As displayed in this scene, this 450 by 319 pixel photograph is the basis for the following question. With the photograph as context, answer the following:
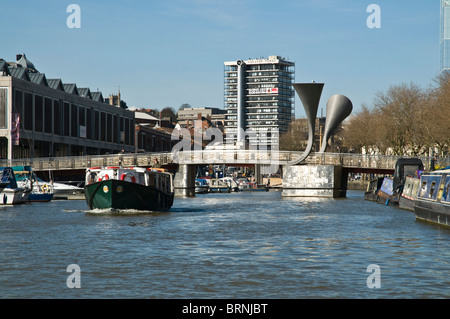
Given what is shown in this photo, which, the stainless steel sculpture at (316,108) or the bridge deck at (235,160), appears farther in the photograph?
the bridge deck at (235,160)

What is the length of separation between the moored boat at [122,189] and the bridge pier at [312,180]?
31081mm

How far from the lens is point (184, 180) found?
83125 millimetres

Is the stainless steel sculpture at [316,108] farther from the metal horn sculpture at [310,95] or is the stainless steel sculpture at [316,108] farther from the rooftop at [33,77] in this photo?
the rooftop at [33,77]

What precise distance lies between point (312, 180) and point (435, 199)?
125 feet

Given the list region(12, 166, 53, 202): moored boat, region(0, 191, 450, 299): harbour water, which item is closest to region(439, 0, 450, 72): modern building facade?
region(12, 166, 53, 202): moored boat

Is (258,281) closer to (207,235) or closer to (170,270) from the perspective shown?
(170,270)

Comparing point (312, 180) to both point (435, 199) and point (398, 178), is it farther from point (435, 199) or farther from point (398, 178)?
point (435, 199)

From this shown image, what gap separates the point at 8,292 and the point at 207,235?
14.0 meters

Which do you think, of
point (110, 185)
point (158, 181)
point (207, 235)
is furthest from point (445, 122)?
point (207, 235)

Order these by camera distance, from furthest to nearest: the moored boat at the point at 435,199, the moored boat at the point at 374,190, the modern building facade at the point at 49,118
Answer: the modern building facade at the point at 49,118
the moored boat at the point at 374,190
the moored boat at the point at 435,199

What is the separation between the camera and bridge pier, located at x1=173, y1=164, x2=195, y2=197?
82900 millimetres

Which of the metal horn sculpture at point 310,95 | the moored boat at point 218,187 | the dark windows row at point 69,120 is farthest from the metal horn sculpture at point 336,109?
the dark windows row at point 69,120

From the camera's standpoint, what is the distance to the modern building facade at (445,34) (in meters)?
169

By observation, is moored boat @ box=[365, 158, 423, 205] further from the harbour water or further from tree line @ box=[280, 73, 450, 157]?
the harbour water
